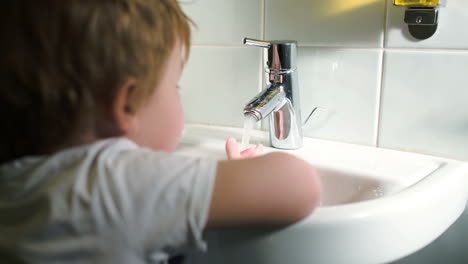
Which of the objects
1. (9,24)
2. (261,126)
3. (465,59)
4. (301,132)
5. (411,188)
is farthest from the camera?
(261,126)

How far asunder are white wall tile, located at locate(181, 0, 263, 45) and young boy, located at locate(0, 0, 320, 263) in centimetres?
35

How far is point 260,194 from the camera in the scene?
1.25ft

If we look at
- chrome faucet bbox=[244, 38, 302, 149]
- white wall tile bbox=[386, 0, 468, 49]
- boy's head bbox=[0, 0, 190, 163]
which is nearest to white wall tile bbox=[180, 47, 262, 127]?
chrome faucet bbox=[244, 38, 302, 149]

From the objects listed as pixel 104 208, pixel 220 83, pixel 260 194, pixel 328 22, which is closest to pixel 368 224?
pixel 260 194

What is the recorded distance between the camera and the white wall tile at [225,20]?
29.0 inches

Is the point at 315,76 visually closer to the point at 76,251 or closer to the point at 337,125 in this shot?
the point at 337,125

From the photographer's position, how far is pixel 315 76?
2.29 feet

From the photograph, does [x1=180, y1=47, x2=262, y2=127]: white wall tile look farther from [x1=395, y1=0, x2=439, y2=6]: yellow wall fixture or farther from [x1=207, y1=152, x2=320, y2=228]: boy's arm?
[x1=207, y1=152, x2=320, y2=228]: boy's arm

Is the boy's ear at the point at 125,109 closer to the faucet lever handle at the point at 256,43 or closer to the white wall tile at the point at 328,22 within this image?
the faucet lever handle at the point at 256,43

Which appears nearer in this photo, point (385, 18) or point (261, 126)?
point (385, 18)

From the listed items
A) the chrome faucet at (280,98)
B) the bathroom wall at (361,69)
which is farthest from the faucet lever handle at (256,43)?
the bathroom wall at (361,69)

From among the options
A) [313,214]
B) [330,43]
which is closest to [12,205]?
[313,214]

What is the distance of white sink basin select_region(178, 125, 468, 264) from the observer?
0.40 m

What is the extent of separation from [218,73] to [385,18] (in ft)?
0.98
